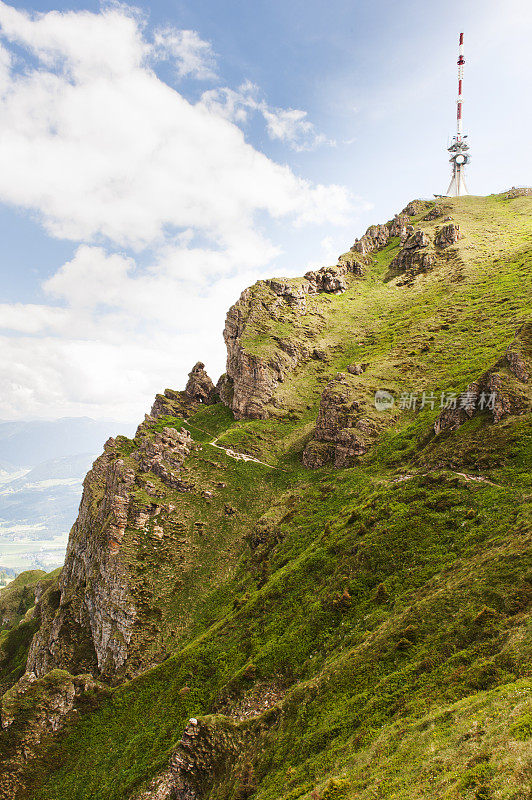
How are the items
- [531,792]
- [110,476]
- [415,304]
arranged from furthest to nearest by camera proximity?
1. [415,304]
2. [110,476]
3. [531,792]

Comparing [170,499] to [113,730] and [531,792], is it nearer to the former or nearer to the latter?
[113,730]

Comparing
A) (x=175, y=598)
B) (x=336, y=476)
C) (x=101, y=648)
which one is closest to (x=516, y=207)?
(x=336, y=476)

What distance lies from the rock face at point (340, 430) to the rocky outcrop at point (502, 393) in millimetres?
18454

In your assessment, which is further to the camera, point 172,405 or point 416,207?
point 416,207

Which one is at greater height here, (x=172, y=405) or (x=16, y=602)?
(x=172, y=405)

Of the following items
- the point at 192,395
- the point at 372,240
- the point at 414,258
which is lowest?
the point at 192,395

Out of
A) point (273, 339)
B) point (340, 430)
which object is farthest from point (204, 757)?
point (273, 339)

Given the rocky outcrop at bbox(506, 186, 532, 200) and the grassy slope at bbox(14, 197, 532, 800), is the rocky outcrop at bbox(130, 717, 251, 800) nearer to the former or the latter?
the grassy slope at bbox(14, 197, 532, 800)

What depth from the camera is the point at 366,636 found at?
90.9ft

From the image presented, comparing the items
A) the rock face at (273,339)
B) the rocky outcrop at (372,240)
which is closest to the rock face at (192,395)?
the rock face at (273,339)

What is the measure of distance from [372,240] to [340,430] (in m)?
140

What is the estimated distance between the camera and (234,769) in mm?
26672

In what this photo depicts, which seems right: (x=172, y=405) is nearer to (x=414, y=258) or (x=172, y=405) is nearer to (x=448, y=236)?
(x=414, y=258)

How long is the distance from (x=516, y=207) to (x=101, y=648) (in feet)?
712
